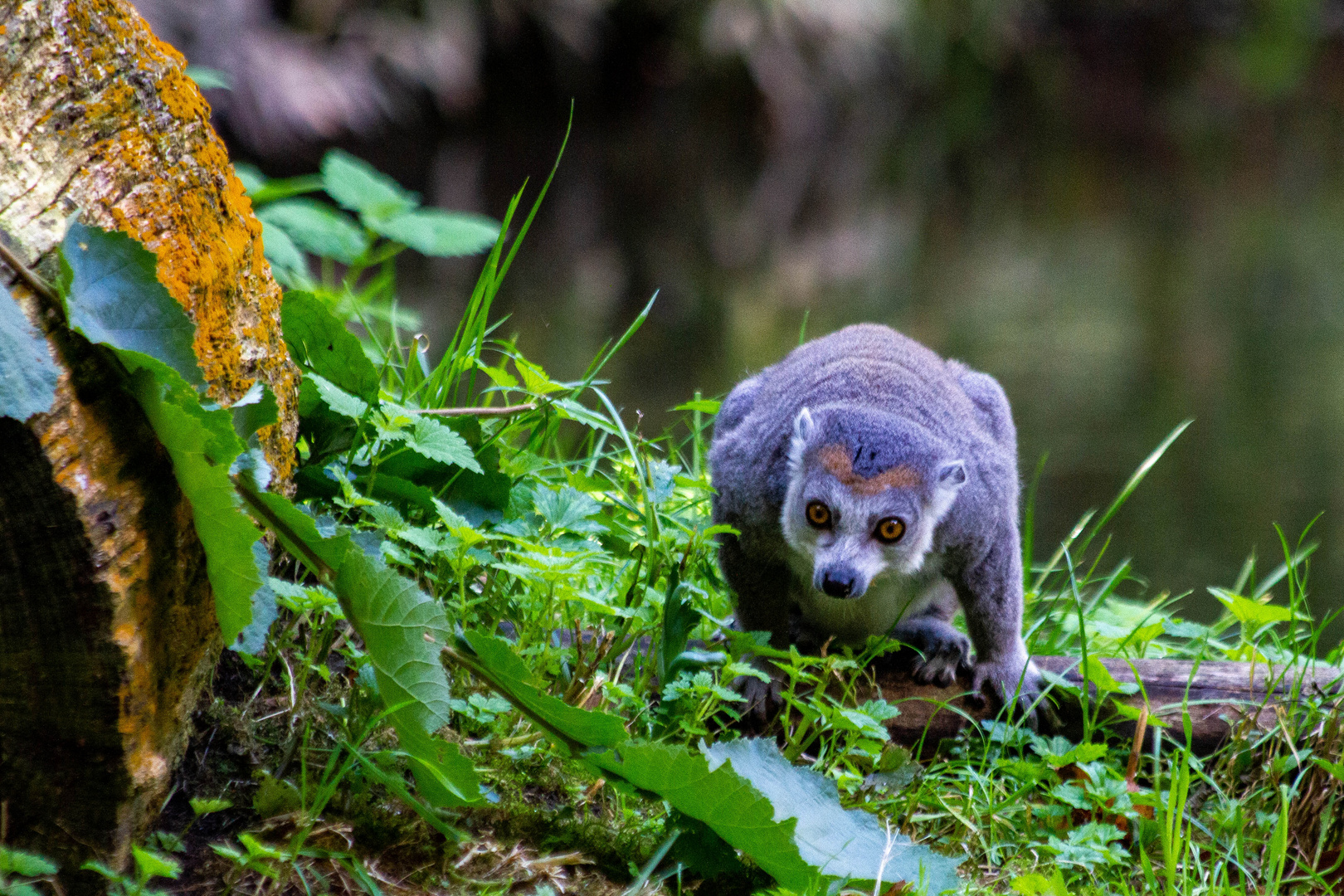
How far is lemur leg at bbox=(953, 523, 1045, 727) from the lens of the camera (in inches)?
121

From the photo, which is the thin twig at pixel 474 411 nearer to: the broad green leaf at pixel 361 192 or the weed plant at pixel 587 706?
the weed plant at pixel 587 706

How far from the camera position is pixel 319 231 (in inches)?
159

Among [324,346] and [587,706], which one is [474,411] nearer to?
[324,346]

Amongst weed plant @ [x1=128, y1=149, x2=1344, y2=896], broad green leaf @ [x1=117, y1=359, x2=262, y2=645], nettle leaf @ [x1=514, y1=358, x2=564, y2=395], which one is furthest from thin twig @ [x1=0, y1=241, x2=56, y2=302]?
nettle leaf @ [x1=514, y1=358, x2=564, y2=395]

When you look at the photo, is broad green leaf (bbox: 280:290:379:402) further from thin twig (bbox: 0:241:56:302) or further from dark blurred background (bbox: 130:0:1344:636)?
dark blurred background (bbox: 130:0:1344:636)

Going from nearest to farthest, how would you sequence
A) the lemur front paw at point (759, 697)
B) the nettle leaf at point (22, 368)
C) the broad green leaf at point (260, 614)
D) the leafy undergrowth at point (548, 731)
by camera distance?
the nettle leaf at point (22, 368) < the broad green leaf at point (260, 614) < the leafy undergrowth at point (548, 731) < the lemur front paw at point (759, 697)

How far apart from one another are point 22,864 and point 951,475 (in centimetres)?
214

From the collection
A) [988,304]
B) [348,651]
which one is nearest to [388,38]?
[988,304]

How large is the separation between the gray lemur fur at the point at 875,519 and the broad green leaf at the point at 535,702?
1005 mm

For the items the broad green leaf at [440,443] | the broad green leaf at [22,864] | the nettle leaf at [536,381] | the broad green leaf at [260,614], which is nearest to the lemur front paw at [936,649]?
the nettle leaf at [536,381]

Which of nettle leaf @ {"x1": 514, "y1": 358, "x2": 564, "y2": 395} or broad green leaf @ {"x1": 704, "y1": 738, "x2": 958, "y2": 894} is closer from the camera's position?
broad green leaf @ {"x1": 704, "y1": 738, "x2": 958, "y2": 894}

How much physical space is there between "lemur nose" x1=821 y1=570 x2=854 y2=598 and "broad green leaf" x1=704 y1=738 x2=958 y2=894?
2.23 feet

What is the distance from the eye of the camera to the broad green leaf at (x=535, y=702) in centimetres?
194

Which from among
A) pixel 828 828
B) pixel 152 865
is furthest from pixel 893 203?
pixel 152 865
